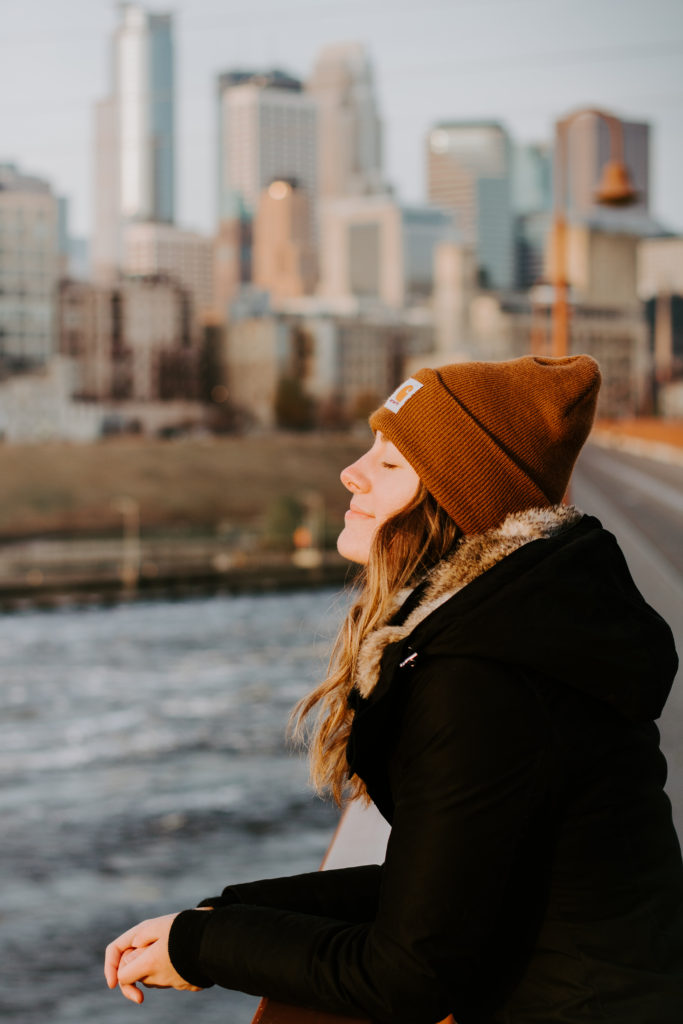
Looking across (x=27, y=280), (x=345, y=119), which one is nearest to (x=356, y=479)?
(x=27, y=280)

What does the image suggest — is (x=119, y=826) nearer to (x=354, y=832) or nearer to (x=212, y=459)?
(x=354, y=832)

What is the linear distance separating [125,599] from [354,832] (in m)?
43.5

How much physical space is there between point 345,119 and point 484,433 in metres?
165

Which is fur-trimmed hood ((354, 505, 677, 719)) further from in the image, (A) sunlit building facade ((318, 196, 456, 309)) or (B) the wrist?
(A) sunlit building facade ((318, 196, 456, 309))

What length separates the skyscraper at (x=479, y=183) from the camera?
14562 cm

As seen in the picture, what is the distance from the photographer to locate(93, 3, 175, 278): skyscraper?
165 m

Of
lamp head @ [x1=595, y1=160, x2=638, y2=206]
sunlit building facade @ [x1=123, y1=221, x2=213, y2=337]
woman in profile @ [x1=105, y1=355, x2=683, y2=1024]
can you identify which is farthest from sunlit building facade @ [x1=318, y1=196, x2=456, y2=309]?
woman in profile @ [x1=105, y1=355, x2=683, y2=1024]

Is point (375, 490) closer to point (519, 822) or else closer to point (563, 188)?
point (519, 822)

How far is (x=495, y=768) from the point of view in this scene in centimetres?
95

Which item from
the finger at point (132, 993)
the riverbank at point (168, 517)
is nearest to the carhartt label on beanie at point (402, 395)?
the finger at point (132, 993)

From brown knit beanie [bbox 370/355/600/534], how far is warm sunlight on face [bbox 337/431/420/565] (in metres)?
0.03

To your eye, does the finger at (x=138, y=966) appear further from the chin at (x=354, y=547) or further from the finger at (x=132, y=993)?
the chin at (x=354, y=547)

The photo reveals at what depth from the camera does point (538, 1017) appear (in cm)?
103

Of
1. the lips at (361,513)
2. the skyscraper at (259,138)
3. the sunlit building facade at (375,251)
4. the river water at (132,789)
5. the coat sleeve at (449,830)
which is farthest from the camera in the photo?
the skyscraper at (259,138)
